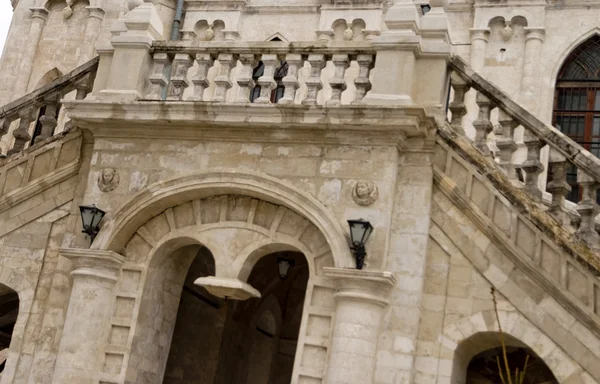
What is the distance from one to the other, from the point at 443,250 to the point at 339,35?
27.4ft

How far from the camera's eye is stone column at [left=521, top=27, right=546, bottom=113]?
50.0 ft

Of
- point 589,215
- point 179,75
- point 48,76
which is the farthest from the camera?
point 48,76

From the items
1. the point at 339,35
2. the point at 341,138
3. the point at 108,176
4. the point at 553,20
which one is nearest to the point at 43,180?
the point at 108,176

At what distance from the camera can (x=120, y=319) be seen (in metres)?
9.72

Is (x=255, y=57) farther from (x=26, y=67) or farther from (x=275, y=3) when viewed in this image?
(x=26, y=67)

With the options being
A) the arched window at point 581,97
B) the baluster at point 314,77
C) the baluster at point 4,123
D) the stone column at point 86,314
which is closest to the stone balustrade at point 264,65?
the baluster at point 314,77

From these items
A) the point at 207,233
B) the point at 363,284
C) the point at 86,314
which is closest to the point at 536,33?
the point at 207,233

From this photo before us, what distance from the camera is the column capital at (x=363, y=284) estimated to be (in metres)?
8.69

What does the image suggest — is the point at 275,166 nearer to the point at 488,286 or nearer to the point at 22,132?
the point at 488,286

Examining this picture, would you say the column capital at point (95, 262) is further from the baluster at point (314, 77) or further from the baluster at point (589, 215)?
the baluster at point (589, 215)

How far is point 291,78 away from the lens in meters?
9.80

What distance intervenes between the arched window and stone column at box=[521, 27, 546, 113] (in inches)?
20.4

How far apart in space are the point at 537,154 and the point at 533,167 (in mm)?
179

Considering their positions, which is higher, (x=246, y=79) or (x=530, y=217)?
(x=246, y=79)
